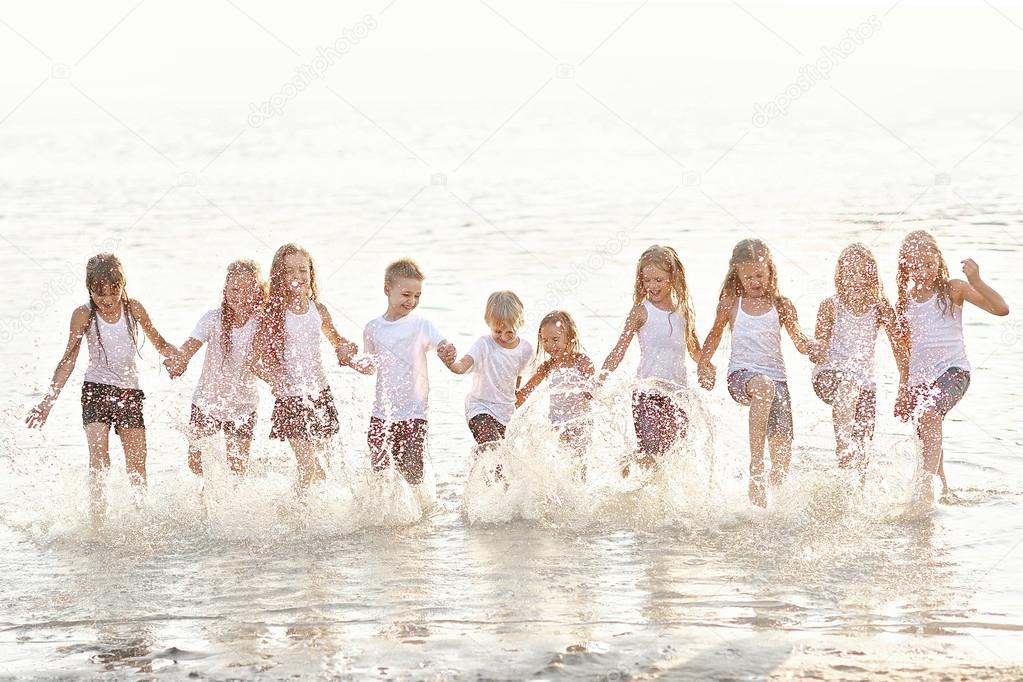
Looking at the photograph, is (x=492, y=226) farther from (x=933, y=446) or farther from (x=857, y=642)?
(x=857, y=642)

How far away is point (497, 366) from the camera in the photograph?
7312mm

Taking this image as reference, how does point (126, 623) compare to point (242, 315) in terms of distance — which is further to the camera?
point (242, 315)

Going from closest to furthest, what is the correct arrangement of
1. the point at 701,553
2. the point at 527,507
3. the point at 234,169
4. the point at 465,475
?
the point at 701,553, the point at 527,507, the point at 465,475, the point at 234,169

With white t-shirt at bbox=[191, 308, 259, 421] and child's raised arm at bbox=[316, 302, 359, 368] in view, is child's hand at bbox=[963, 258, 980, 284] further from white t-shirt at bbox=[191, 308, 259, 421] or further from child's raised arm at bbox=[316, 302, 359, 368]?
white t-shirt at bbox=[191, 308, 259, 421]

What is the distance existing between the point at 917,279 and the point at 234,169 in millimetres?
22813

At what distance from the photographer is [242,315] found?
7449 mm

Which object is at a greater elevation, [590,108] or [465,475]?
[590,108]

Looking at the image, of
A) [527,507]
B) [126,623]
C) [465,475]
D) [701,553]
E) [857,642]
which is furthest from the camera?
[465,475]

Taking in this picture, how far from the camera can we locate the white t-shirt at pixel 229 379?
7.41 meters

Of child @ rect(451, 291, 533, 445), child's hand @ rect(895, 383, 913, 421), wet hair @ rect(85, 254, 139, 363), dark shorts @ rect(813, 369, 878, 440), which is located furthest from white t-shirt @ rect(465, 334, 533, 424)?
child's hand @ rect(895, 383, 913, 421)

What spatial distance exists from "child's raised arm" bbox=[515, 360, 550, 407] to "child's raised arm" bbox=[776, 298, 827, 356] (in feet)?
4.35

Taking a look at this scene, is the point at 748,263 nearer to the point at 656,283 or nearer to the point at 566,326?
the point at 656,283

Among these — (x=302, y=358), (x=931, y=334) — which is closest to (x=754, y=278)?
(x=931, y=334)

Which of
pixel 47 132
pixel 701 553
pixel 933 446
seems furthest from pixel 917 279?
pixel 47 132
